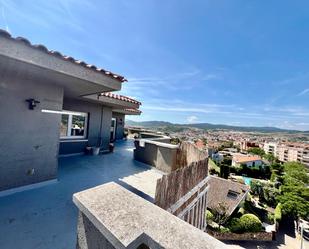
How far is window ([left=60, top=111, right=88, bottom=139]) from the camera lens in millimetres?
8852

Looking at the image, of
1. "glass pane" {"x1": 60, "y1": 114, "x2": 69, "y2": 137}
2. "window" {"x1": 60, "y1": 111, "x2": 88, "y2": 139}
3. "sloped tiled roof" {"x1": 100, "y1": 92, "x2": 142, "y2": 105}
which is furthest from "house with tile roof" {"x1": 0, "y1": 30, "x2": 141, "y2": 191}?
"glass pane" {"x1": 60, "y1": 114, "x2": 69, "y2": 137}

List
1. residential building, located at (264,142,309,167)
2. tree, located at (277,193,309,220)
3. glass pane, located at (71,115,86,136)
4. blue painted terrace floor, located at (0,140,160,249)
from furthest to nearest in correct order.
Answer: residential building, located at (264,142,309,167) < tree, located at (277,193,309,220) < glass pane, located at (71,115,86,136) < blue painted terrace floor, located at (0,140,160,249)

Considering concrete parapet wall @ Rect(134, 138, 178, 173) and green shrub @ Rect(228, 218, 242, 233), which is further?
green shrub @ Rect(228, 218, 242, 233)

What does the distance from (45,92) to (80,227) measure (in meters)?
4.74

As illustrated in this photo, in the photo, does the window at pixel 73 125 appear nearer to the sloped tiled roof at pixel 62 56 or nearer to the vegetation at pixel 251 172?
the sloped tiled roof at pixel 62 56

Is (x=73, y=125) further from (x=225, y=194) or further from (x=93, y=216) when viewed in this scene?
(x=225, y=194)

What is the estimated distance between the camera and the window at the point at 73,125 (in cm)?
885

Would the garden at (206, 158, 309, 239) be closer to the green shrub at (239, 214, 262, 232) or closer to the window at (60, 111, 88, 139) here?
the green shrub at (239, 214, 262, 232)

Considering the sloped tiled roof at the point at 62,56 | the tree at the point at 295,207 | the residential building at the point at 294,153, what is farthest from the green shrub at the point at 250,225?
the residential building at the point at 294,153

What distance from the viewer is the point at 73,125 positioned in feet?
31.2

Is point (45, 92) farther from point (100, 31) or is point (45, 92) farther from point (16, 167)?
point (100, 31)

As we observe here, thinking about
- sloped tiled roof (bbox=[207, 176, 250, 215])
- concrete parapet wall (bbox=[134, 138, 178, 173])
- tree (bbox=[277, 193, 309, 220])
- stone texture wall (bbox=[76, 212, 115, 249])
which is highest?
stone texture wall (bbox=[76, 212, 115, 249])

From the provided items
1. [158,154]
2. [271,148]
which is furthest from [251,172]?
[271,148]

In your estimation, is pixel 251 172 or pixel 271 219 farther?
pixel 251 172
